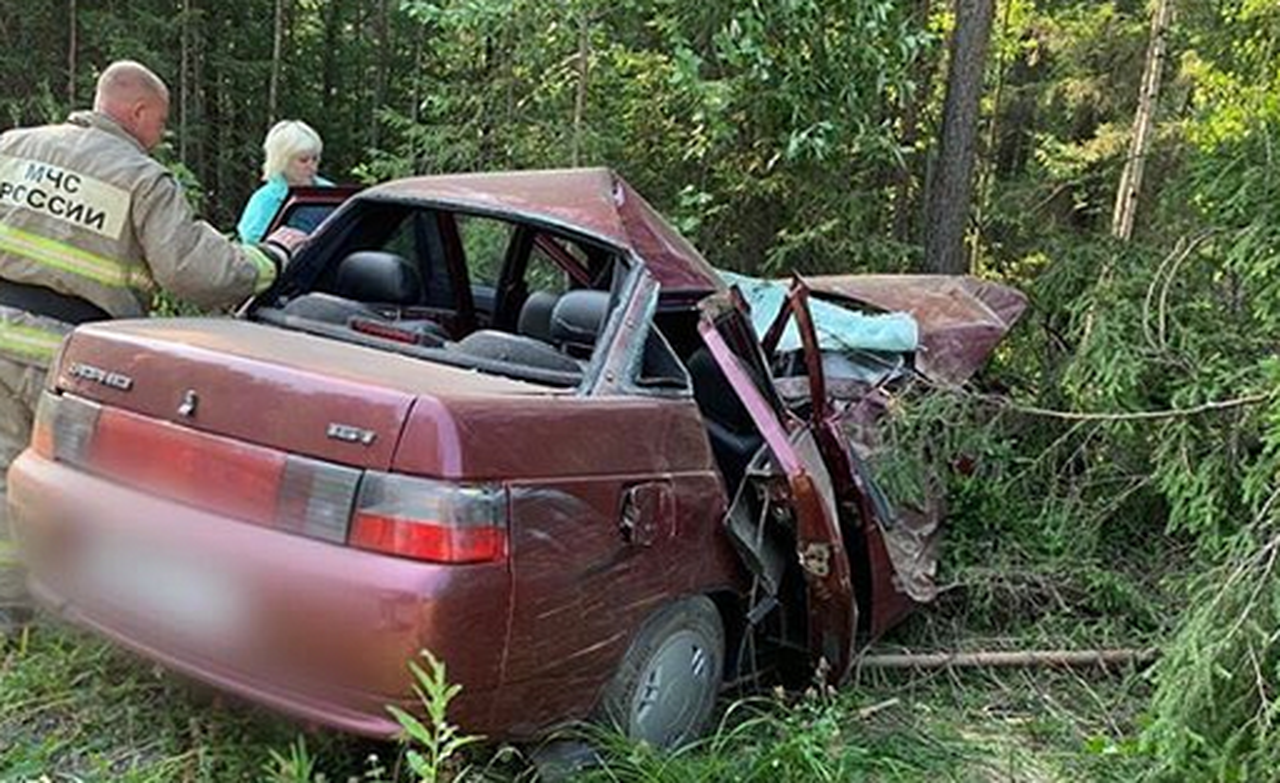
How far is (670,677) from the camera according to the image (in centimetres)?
345

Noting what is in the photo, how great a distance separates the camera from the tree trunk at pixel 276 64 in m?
16.1

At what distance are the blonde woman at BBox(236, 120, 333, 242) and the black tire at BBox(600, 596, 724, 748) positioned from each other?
3.16 metres

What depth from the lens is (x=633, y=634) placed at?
319 cm

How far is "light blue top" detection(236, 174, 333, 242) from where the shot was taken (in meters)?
5.38

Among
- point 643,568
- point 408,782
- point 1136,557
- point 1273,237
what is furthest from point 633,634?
point 1136,557

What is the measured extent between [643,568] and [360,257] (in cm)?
→ 176

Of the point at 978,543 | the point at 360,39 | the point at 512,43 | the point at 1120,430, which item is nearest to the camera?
the point at 1120,430

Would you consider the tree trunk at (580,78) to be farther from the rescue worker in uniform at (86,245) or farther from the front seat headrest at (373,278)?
the rescue worker in uniform at (86,245)

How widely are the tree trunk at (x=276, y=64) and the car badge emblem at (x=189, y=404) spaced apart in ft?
48.0

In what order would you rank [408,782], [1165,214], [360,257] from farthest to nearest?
1. [1165,214]
2. [360,257]
3. [408,782]

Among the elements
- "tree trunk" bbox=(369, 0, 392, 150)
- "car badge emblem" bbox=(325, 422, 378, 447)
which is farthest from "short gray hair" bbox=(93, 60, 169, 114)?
"tree trunk" bbox=(369, 0, 392, 150)

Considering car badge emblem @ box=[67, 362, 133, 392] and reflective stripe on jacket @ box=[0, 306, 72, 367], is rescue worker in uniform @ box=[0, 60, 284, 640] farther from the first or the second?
car badge emblem @ box=[67, 362, 133, 392]

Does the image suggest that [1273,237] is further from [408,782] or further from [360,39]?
[360,39]

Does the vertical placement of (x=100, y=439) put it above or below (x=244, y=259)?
below
